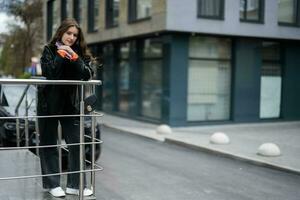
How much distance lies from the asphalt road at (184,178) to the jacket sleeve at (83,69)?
2.24 metres

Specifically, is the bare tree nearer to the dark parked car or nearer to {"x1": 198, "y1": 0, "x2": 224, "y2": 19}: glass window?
{"x1": 198, "y1": 0, "x2": 224, "y2": 19}: glass window

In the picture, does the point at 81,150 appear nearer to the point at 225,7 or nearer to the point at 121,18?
the point at 225,7

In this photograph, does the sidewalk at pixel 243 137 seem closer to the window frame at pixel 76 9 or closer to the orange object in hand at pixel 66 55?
the orange object in hand at pixel 66 55

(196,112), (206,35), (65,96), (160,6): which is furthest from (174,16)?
(65,96)

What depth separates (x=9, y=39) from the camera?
46.8m

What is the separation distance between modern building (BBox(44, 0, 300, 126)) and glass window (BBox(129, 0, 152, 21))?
0.01m

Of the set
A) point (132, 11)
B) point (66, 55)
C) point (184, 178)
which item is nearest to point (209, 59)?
point (132, 11)

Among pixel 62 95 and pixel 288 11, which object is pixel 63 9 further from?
pixel 62 95

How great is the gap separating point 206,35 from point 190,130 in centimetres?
350

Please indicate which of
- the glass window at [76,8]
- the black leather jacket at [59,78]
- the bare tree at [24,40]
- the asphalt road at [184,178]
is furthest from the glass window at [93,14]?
the black leather jacket at [59,78]

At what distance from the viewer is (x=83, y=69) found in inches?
185

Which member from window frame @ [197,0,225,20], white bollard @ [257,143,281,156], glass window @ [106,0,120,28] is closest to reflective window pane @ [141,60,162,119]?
window frame @ [197,0,225,20]

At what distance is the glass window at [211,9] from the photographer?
630 inches

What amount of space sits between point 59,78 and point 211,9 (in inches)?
483
